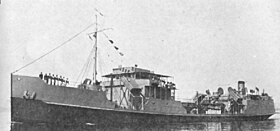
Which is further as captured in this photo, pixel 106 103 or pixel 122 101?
pixel 122 101

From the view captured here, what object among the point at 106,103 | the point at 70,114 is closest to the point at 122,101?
the point at 106,103

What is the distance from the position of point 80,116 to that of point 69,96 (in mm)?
903

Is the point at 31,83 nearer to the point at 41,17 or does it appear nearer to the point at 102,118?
the point at 102,118

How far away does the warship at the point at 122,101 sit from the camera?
12.0m

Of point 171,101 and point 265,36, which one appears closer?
point 265,36

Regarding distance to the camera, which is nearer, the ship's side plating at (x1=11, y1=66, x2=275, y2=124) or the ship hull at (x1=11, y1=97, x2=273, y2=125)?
the ship hull at (x1=11, y1=97, x2=273, y2=125)

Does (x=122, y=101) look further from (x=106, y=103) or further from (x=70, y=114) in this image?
(x=70, y=114)

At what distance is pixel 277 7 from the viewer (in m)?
8.23

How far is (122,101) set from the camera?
15.7 metres

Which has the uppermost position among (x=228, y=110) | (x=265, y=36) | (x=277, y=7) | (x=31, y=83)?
(x=277, y=7)

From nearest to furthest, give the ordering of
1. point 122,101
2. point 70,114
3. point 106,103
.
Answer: point 70,114, point 106,103, point 122,101

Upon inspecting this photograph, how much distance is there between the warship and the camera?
11961mm

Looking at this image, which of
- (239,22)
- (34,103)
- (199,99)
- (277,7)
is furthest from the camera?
(199,99)

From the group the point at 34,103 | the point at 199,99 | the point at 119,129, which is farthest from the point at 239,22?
the point at 199,99
